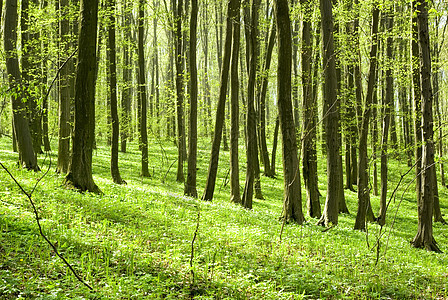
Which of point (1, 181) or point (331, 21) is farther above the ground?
point (331, 21)

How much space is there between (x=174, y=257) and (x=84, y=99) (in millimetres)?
5114

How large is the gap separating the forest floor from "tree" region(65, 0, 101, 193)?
543mm

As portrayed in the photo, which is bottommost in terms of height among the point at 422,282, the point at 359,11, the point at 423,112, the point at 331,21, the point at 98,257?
the point at 422,282

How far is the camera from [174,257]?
5.16 metres

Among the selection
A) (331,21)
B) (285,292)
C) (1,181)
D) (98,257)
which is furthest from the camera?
(331,21)

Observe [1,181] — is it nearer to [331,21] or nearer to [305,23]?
[331,21]

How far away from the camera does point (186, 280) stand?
4645 millimetres

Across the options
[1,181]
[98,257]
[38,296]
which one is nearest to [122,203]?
[1,181]

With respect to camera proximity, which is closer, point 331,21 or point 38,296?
point 38,296

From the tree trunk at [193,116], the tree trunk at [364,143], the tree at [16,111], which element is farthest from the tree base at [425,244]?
the tree at [16,111]

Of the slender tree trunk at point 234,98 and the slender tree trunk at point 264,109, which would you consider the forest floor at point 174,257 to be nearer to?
the slender tree trunk at point 234,98

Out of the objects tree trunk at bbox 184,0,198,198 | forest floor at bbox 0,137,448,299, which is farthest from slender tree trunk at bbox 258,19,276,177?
forest floor at bbox 0,137,448,299

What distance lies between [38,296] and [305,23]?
12318 millimetres

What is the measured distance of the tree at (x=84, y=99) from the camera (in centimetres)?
847
